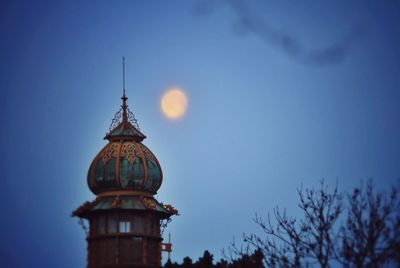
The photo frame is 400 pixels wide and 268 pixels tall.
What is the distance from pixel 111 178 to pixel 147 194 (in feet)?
6.71

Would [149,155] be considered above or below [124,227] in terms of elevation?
above

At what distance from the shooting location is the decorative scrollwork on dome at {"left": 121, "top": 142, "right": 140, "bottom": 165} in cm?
5881

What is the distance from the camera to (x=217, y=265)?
57.5 meters

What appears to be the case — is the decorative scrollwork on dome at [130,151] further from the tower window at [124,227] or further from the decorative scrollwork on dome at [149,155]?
the tower window at [124,227]

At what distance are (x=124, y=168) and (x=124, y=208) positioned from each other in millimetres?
2145

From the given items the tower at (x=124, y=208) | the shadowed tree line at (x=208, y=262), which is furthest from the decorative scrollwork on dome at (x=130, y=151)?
the shadowed tree line at (x=208, y=262)

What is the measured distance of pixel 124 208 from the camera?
57750mm

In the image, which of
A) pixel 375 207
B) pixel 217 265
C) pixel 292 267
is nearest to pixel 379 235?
pixel 375 207

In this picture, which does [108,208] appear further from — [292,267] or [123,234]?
[292,267]

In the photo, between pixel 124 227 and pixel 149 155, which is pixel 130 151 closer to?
pixel 149 155

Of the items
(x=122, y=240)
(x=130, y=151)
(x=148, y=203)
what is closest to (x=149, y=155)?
(x=130, y=151)

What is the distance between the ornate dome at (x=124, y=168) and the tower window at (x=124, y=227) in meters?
1.70

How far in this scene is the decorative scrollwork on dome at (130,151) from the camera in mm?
58812

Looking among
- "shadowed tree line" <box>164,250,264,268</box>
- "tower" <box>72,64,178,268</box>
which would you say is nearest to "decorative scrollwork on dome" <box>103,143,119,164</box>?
"tower" <box>72,64,178,268</box>
